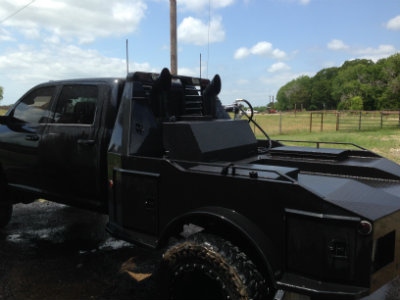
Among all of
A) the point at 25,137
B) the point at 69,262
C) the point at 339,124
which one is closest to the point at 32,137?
the point at 25,137

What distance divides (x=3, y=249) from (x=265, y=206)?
361 centimetres

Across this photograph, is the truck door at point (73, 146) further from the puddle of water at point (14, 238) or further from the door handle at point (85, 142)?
the puddle of water at point (14, 238)

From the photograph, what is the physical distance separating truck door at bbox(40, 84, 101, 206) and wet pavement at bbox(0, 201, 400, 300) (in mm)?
769

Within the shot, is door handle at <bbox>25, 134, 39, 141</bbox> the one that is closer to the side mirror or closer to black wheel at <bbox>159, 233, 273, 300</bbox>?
the side mirror

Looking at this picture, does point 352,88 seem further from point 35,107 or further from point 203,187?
point 203,187

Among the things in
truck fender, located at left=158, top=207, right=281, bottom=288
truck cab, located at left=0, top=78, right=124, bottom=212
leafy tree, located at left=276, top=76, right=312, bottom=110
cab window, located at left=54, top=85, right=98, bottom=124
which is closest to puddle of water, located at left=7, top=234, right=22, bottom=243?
truck cab, located at left=0, top=78, right=124, bottom=212

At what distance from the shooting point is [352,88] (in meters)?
94.8

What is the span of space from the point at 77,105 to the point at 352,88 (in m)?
100

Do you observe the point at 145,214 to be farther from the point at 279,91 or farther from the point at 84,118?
the point at 279,91

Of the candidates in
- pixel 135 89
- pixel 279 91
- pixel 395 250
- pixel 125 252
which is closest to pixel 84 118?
pixel 135 89

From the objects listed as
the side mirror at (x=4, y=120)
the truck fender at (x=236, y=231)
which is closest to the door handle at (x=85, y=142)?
the truck fender at (x=236, y=231)

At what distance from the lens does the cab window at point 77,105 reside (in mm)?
3793

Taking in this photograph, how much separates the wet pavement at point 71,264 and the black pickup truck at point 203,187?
1.75ft

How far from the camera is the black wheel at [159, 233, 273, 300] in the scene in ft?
7.69
